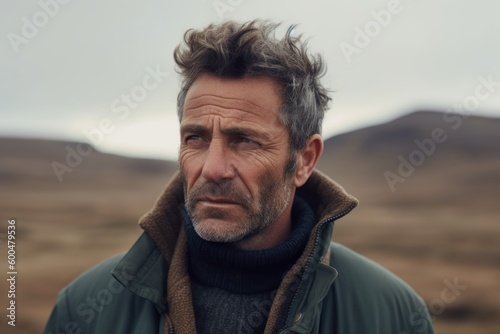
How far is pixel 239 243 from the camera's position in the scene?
2447 millimetres

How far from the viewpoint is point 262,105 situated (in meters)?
2.44

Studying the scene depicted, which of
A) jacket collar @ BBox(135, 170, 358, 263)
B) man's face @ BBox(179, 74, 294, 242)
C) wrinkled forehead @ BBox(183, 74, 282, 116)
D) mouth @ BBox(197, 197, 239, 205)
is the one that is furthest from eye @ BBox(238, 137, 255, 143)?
jacket collar @ BBox(135, 170, 358, 263)

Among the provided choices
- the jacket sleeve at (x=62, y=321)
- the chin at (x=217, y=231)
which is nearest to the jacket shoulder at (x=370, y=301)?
the chin at (x=217, y=231)

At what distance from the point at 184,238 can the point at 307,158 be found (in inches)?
26.8

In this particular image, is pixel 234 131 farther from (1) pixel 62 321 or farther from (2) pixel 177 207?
(1) pixel 62 321

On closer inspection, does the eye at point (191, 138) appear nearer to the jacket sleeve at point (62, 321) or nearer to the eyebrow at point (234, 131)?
the eyebrow at point (234, 131)

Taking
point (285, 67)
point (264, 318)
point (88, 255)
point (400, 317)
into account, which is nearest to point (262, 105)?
point (285, 67)

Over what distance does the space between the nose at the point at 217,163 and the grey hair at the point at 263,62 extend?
1.01ft

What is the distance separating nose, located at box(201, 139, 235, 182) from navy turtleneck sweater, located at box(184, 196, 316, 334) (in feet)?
0.89

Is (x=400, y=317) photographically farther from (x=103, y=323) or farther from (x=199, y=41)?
(x=199, y=41)

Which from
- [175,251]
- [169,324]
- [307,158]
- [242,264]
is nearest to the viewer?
[169,324]

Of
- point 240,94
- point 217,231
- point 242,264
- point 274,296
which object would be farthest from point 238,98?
point 274,296

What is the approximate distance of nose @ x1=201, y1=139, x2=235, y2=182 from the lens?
231 cm

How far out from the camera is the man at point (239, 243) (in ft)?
7.57
